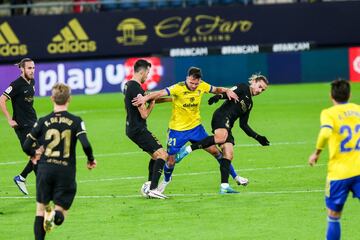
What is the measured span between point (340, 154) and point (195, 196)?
16.9 ft

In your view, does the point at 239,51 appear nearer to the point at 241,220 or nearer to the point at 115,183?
the point at 115,183

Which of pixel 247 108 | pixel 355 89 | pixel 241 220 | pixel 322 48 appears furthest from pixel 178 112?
pixel 322 48

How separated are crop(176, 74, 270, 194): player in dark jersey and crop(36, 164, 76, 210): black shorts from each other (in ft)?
15.7

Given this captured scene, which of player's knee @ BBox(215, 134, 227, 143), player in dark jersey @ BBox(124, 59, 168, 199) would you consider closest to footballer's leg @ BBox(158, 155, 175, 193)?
player in dark jersey @ BBox(124, 59, 168, 199)

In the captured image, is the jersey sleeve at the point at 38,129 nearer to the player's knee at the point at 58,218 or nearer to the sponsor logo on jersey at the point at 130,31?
the player's knee at the point at 58,218

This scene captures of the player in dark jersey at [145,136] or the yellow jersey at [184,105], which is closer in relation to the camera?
the player in dark jersey at [145,136]

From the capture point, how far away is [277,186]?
16781 mm

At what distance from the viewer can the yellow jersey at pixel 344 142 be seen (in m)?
11.1

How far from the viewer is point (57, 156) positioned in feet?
38.2

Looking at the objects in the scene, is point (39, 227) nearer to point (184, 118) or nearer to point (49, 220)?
point (49, 220)

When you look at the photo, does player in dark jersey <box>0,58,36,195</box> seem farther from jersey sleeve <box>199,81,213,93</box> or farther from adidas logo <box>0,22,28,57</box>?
adidas logo <box>0,22,28,57</box>

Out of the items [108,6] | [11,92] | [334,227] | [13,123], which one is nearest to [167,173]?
[13,123]

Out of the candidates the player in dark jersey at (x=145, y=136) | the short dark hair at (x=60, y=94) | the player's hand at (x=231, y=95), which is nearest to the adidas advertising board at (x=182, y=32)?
the player's hand at (x=231, y=95)

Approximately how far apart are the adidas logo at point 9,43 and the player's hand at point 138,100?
19.4m
